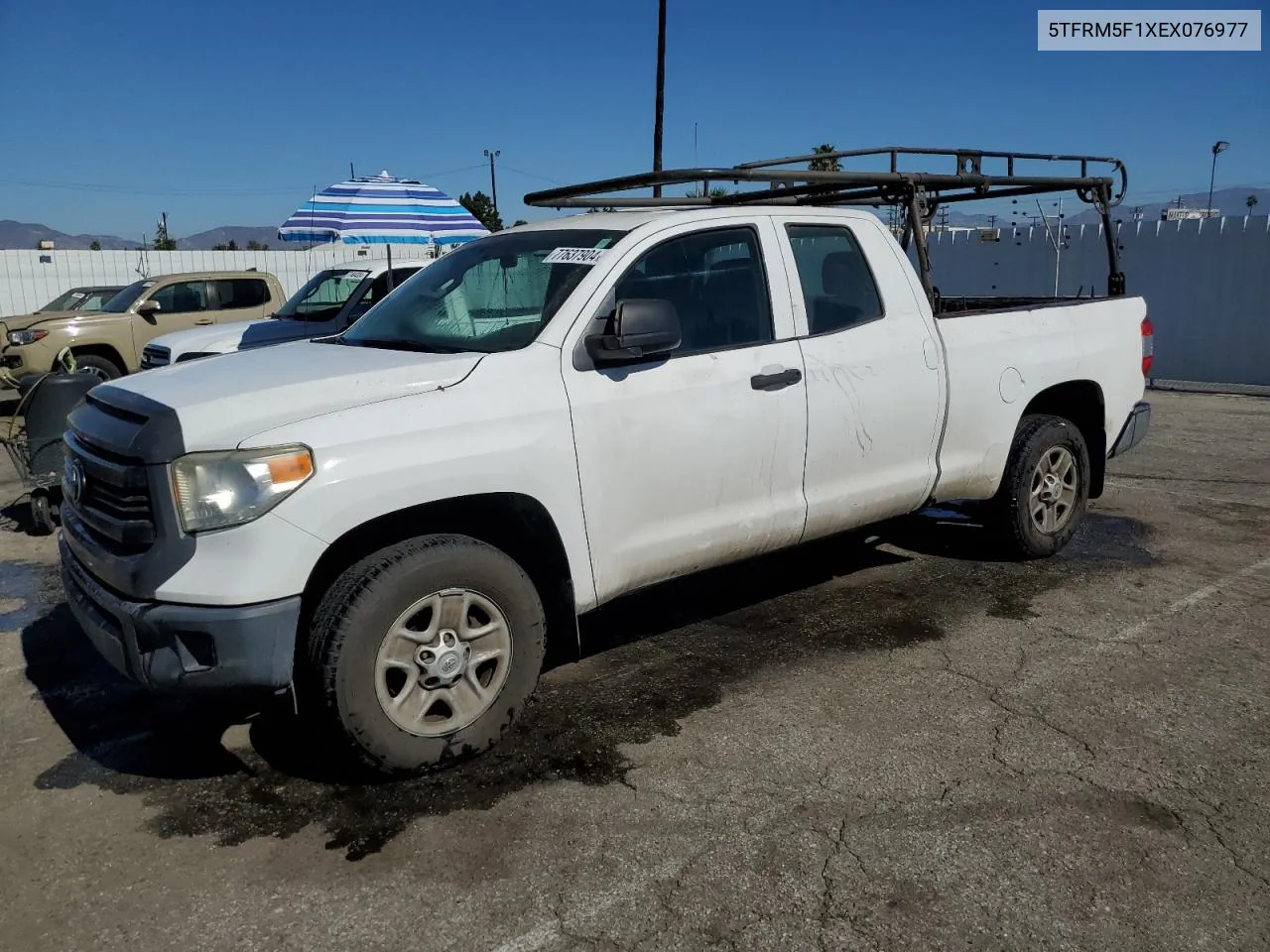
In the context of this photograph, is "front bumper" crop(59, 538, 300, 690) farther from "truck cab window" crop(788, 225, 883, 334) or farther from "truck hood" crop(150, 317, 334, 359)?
"truck hood" crop(150, 317, 334, 359)

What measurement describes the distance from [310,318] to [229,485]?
8308 millimetres

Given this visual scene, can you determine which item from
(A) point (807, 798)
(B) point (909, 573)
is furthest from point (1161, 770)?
(B) point (909, 573)

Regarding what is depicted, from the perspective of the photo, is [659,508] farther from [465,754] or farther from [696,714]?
[465,754]

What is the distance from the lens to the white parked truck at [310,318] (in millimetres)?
10516

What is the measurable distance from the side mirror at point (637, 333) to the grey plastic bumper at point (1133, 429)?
354 centimetres

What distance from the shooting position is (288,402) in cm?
332

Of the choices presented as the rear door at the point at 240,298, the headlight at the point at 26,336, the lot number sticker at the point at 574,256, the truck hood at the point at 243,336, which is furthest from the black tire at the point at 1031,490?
the headlight at the point at 26,336

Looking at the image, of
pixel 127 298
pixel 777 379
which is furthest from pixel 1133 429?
pixel 127 298

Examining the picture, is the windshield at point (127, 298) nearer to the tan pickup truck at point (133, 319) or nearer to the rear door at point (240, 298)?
the tan pickup truck at point (133, 319)

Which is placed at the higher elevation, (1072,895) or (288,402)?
(288,402)

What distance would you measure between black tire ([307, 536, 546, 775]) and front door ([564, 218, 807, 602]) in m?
0.43

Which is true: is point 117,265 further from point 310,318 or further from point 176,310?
point 310,318

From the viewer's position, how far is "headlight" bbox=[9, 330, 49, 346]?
44.3 ft

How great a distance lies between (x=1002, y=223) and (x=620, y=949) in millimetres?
16736
